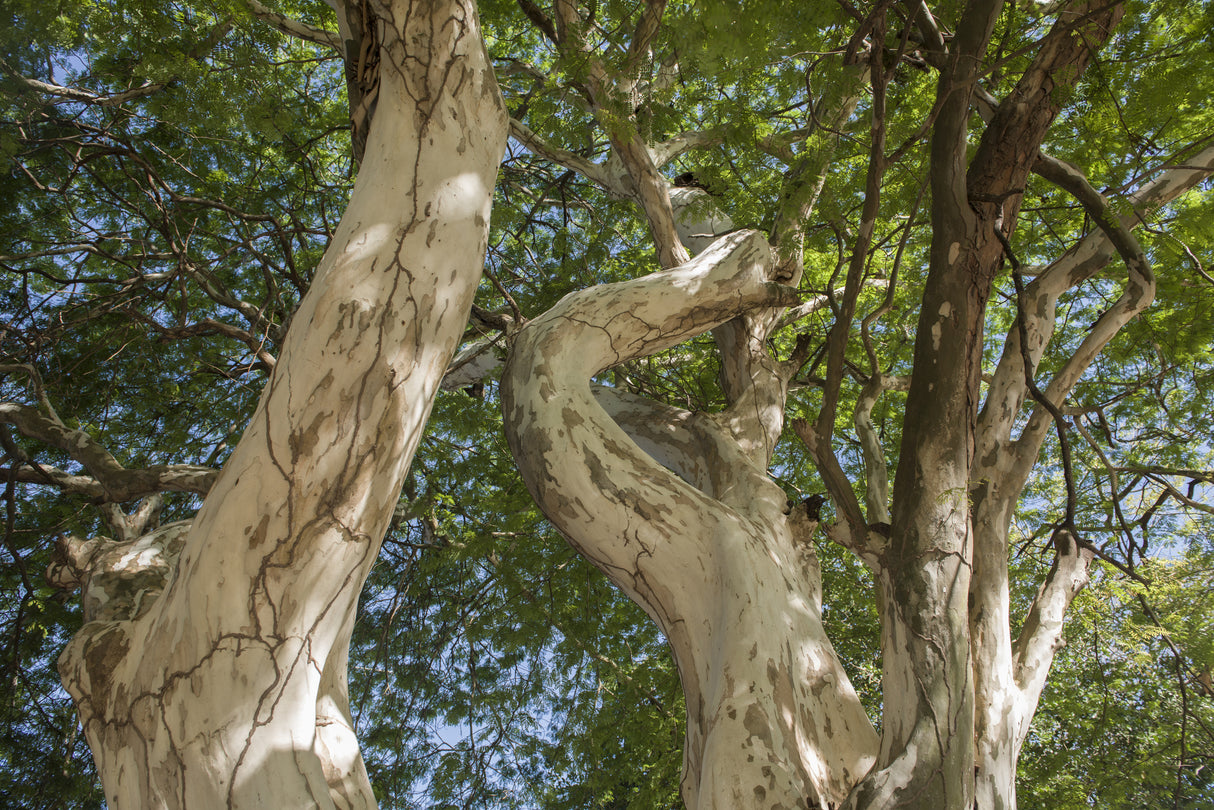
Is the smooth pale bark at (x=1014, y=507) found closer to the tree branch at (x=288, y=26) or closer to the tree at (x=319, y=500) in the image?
the tree at (x=319, y=500)

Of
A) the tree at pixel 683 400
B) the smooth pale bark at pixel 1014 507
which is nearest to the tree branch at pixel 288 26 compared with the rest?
the tree at pixel 683 400

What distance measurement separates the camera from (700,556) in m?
2.65

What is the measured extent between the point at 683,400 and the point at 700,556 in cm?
339

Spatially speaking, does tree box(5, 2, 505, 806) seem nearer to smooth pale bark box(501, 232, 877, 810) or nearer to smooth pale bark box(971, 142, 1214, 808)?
smooth pale bark box(501, 232, 877, 810)

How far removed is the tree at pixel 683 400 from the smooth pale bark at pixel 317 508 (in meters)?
0.01

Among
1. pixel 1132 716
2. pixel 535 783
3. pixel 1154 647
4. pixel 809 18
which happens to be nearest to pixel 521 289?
pixel 809 18

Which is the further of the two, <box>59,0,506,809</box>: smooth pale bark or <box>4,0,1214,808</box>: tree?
<box>4,0,1214,808</box>: tree

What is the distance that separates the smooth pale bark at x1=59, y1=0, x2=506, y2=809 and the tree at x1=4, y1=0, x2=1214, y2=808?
0.01m

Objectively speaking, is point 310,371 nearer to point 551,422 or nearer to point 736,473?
point 551,422

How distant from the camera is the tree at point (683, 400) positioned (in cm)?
202

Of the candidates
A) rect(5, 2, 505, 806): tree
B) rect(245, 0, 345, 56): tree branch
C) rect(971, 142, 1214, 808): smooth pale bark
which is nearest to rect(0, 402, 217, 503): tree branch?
rect(5, 2, 505, 806): tree

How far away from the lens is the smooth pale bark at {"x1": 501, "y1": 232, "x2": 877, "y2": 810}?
225cm

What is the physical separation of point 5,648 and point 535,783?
171 inches

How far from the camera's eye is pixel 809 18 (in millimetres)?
3324
